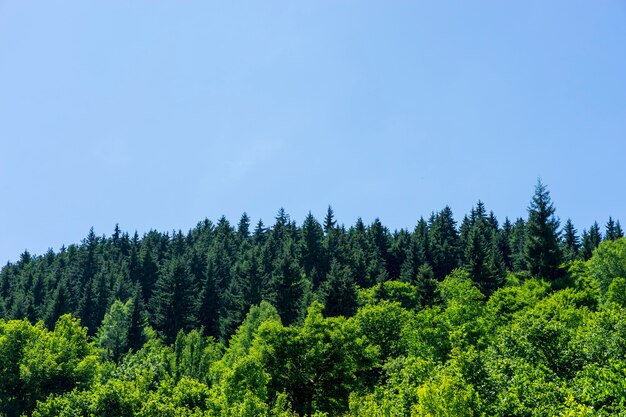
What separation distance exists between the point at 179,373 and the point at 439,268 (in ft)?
198

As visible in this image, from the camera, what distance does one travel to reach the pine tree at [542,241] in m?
69.2

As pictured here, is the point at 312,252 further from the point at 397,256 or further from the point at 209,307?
the point at 209,307

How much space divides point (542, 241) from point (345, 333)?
38.3m

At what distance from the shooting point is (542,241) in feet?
231

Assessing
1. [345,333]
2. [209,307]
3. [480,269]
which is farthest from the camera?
[209,307]

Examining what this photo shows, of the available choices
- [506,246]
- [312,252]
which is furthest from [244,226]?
[506,246]

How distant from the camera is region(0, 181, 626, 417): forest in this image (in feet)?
93.5

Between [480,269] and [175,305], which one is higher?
[480,269]

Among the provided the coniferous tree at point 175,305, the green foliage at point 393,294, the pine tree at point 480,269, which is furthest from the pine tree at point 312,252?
the pine tree at point 480,269

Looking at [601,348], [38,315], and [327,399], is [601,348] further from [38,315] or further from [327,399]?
[38,315]

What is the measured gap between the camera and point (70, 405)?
127 ft

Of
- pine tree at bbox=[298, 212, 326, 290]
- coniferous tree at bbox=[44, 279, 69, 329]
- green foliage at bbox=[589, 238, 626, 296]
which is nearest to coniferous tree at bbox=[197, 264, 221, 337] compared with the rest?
pine tree at bbox=[298, 212, 326, 290]

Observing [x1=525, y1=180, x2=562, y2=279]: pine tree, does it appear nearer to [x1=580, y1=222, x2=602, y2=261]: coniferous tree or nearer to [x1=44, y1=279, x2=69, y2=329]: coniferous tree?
[x1=580, y1=222, x2=602, y2=261]: coniferous tree

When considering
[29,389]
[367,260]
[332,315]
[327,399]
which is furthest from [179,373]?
[367,260]
